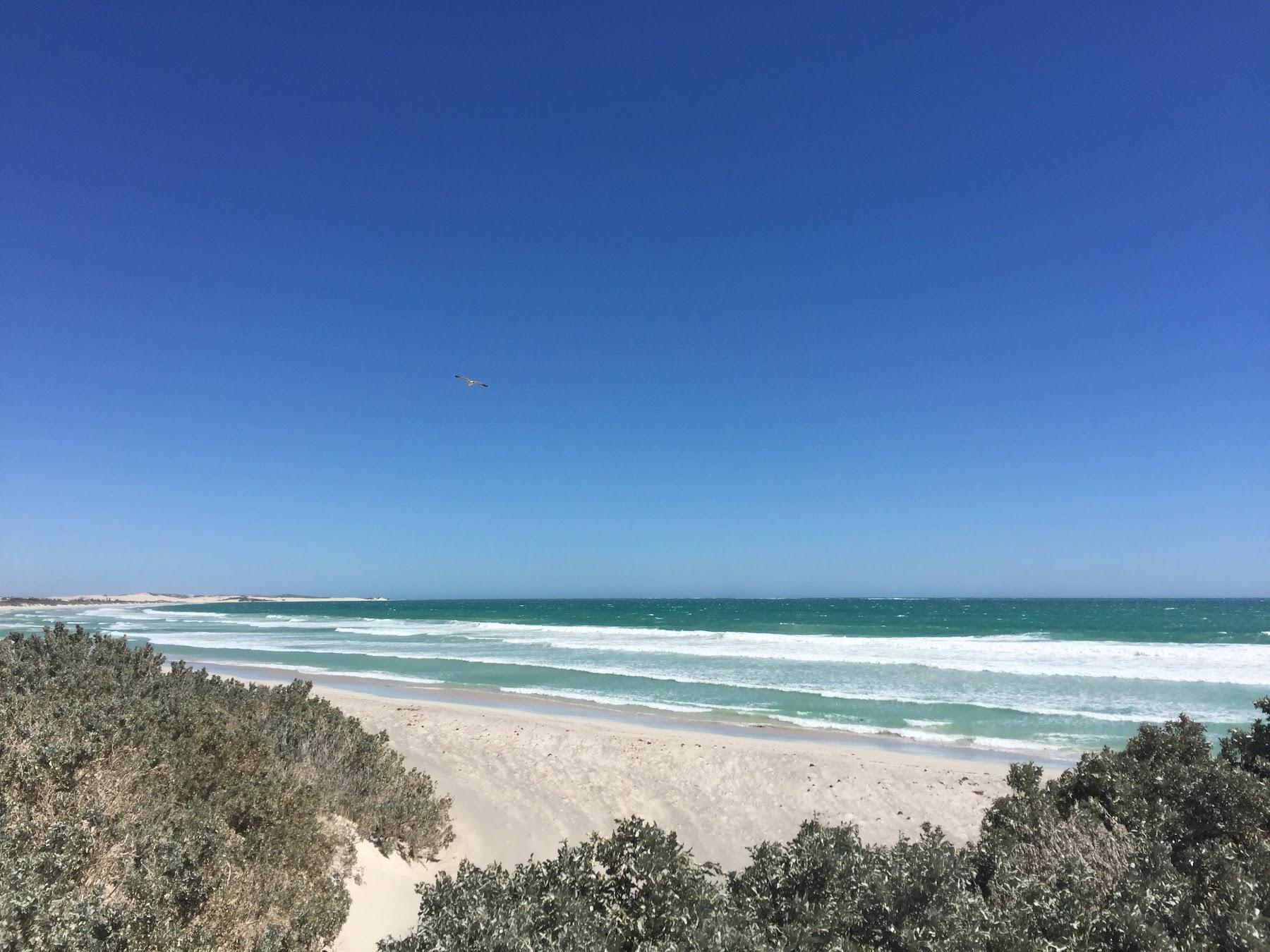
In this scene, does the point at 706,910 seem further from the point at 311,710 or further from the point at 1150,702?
the point at 1150,702

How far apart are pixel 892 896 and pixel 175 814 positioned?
15.6 ft

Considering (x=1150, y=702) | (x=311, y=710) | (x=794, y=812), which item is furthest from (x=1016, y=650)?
(x=311, y=710)

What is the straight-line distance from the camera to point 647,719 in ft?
55.5

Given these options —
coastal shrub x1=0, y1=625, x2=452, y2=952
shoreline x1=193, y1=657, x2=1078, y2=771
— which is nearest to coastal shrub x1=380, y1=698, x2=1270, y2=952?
coastal shrub x1=0, y1=625, x2=452, y2=952

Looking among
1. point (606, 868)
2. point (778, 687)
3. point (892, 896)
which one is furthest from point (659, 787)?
point (778, 687)

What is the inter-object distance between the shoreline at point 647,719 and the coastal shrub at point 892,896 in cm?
872

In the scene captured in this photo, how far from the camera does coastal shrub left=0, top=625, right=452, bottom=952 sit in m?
3.41

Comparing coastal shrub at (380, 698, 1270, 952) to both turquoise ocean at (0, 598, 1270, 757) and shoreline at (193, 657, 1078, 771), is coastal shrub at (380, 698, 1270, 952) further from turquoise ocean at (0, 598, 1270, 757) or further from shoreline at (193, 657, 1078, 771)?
turquoise ocean at (0, 598, 1270, 757)

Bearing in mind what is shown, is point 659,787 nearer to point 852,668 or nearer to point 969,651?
point 852,668

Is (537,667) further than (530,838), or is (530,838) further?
(537,667)

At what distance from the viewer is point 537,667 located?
2706cm

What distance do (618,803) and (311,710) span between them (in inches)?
195

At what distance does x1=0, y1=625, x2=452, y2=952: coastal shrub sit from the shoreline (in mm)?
6361

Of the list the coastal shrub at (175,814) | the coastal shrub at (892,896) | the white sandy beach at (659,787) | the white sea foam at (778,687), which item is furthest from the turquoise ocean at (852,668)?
the coastal shrub at (175,814)
